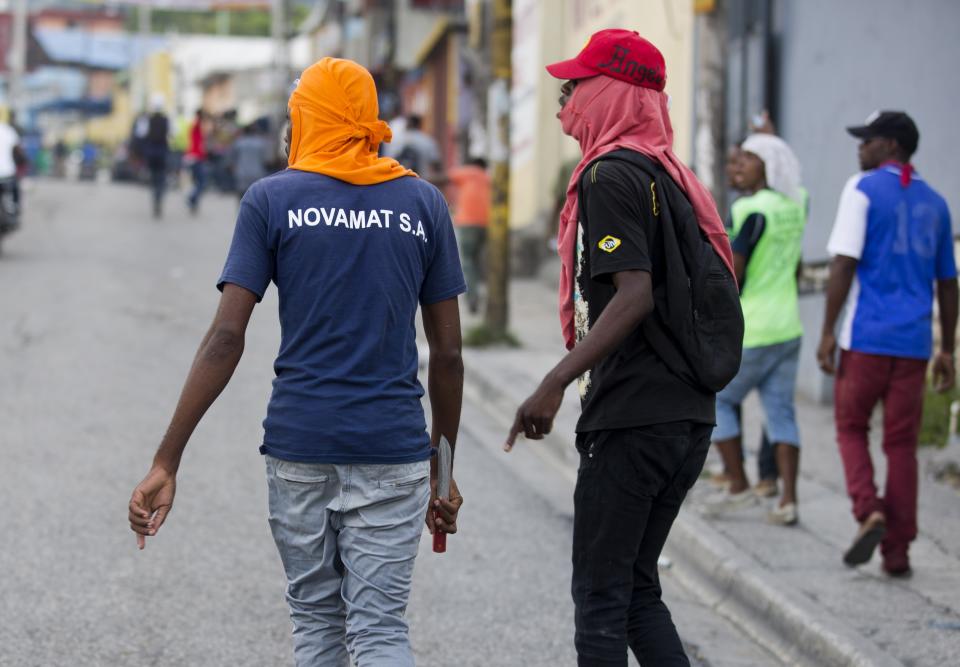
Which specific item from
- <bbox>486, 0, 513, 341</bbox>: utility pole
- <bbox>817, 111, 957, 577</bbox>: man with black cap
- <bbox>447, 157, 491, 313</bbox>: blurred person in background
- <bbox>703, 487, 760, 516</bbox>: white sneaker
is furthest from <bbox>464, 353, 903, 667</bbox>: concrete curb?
<bbox>447, 157, 491, 313</bbox>: blurred person in background

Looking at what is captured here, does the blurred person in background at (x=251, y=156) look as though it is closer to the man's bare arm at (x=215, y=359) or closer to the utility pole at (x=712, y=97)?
the utility pole at (x=712, y=97)

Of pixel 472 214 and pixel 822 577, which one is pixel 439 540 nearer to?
pixel 822 577

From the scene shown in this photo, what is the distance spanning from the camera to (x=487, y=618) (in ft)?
18.5

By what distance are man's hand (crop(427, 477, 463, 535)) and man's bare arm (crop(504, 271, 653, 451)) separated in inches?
14.0

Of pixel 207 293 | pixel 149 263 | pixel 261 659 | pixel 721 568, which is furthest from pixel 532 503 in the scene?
Result: pixel 149 263

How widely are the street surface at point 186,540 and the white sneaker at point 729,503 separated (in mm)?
691

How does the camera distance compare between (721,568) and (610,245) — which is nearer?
(610,245)

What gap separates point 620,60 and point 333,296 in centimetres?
94

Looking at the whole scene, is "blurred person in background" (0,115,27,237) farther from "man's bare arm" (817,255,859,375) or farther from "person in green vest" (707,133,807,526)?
"man's bare arm" (817,255,859,375)

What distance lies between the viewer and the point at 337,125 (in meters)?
3.49

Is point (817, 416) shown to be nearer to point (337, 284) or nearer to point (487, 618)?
point (487, 618)

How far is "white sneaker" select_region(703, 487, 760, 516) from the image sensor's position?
7125 mm

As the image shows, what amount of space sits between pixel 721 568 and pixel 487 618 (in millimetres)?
1161

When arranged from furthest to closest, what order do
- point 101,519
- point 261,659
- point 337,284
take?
point 101,519, point 261,659, point 337,284
